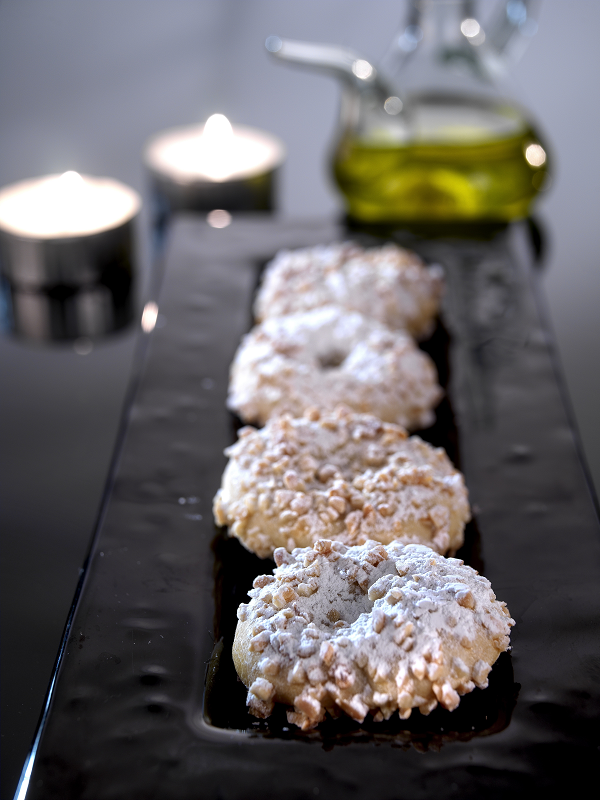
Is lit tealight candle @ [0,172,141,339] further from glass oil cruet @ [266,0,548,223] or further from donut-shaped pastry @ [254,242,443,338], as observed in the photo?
glass oil cruet @ [266,0,548,223]

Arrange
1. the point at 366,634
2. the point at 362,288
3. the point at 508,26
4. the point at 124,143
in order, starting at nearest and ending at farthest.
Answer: the point at 366,634, the point at 362,288, the point at 508,26, the point at 124,143

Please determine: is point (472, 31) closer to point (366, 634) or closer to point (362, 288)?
point (362, 288)

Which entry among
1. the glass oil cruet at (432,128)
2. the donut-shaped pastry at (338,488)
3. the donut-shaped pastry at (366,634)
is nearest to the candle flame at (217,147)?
the glass oil cruet at (432,128)

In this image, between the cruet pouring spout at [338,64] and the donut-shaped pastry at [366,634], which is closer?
the donut-shaped pastry at [366,634]

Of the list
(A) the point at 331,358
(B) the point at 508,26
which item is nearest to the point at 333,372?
(A) the point at 331,358

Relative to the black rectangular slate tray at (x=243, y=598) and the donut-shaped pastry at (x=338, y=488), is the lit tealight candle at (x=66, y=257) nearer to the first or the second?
the black rectangular slate tray at (x=243, y=598)

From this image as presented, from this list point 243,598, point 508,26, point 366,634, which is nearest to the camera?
point 366,634

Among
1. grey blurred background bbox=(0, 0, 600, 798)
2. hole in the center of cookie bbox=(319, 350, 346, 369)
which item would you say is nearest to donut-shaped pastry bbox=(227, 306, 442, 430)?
hole in the center of cookie bbox=(319, 350, 346, 369)
